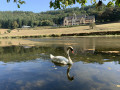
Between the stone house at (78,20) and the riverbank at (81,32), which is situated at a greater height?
the stone house at (78,20)

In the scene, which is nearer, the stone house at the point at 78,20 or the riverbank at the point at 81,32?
the riverbank at the point at 81,32

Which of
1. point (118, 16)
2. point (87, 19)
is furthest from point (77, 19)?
point (118, 16)

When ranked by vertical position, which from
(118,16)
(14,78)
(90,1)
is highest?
(118,16)

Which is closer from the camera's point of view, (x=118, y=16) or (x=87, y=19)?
(x=118, y=16)

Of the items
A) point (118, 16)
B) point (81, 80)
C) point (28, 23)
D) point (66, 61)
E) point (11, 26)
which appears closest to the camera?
point (81, 80)

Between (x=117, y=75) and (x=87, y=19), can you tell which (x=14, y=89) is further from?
(x=87, y=19)

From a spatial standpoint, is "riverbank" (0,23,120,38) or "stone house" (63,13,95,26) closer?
"riverbank" (0,23,120,38)

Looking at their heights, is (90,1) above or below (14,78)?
above

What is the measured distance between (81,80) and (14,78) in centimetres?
414

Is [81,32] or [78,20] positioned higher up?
[78,20]

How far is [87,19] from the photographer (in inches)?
5930

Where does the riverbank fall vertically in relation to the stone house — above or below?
below

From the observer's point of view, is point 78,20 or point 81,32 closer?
point 81,32

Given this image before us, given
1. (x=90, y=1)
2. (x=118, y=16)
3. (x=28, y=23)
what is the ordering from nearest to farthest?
(x=90, y=1) < (x=118, y=16) < (x=28, y=23)
